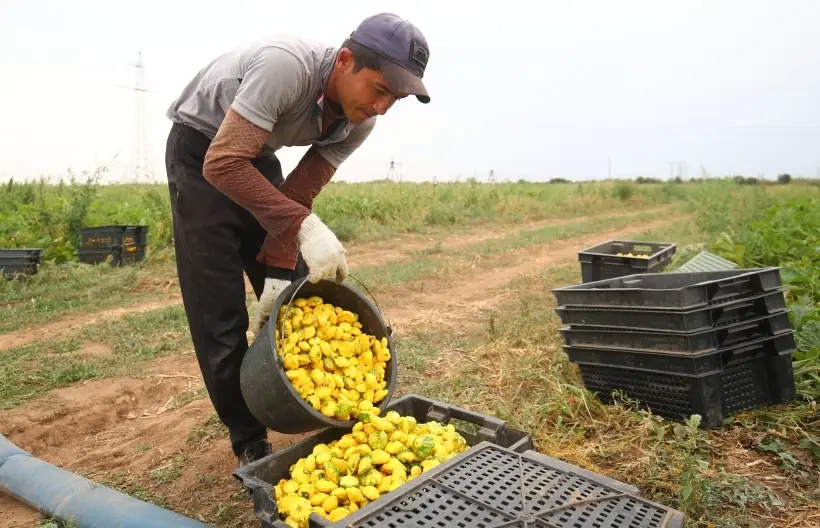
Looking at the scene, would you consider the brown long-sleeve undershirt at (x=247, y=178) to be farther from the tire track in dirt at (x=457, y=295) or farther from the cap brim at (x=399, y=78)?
the tire track in dirt at (x=457, y=295)

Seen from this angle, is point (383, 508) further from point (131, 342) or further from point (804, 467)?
point (131, 342)

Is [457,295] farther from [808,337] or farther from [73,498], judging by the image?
[73,498]

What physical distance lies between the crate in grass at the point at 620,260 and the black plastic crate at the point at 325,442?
2891 mm

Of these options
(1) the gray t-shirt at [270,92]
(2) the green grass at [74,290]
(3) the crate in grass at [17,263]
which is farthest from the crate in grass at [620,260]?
(3) the crate in grass at [17,263]

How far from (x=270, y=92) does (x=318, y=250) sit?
0.55 m

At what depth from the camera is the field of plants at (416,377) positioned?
2336mm

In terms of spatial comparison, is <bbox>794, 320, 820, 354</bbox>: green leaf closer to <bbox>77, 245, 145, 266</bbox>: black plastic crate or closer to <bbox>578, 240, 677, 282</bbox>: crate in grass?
<bbox>578, 240, 677, 282</bbox>: crate in grass

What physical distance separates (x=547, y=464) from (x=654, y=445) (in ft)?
3.01

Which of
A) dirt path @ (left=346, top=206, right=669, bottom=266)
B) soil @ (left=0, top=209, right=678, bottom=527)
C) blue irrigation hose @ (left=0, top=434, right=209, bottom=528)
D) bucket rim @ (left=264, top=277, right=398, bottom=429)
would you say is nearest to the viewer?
bucket rim @ (left=264, top=277, right=398, bottom=429)

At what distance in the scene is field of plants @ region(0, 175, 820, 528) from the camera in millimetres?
2336

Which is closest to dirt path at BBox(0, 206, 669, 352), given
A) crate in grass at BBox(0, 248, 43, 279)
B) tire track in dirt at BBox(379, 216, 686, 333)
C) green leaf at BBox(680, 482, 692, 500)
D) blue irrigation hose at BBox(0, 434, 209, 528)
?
crate in grass at BBox(0, 248, 43, 279)

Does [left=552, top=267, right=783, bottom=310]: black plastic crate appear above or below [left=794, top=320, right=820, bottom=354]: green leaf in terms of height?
above

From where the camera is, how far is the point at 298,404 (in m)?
1.90

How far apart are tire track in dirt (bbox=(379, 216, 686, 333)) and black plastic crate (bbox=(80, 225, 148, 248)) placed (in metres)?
3.45
